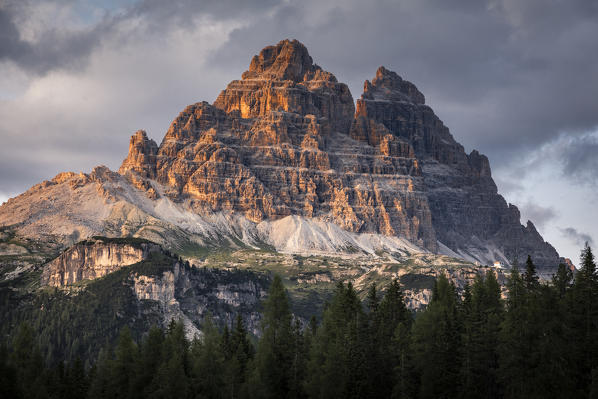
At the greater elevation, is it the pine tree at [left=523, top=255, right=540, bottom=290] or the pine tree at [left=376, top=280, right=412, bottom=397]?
the pine tree at [left=523, top=255, right=540, bottom=290]

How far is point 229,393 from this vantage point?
132 metres

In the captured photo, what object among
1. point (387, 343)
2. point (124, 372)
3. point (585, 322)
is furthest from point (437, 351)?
point (124, 372)

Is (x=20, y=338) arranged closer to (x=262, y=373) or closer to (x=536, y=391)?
(x=262, y=373)

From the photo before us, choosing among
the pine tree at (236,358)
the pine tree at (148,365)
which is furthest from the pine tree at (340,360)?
the pine tree at (148,365)

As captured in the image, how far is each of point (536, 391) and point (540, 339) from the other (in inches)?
311

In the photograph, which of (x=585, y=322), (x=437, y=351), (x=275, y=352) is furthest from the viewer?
(x=275, y=352)

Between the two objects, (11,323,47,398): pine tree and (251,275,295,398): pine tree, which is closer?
(251,275,295,398): pine tree

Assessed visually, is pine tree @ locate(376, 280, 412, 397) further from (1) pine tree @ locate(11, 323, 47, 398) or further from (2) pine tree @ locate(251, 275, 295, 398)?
(1) pine tree @ locate(11, 323, 47, 398)

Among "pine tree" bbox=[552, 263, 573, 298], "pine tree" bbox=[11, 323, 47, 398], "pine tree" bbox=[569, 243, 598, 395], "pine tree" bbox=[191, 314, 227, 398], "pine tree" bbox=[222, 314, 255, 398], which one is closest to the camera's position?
"pine tree" bbox=[569, 243, 598, 395]

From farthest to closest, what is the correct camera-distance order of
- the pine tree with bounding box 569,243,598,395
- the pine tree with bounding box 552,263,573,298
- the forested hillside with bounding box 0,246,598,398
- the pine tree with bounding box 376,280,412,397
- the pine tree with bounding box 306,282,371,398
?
the pine tree with bounding box 552,263,573,298
the pine tree with bounding box 376,280,412,397
the pine tree with bounding box 306,282,371,398
the forested hillside with bounding box 0,246,598,398
the pine tree with bounding box 569,243,598,395

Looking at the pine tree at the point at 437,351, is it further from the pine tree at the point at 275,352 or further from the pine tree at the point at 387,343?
the pine tree at the point at 275,352

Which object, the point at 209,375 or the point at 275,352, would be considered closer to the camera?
the point at 209,375

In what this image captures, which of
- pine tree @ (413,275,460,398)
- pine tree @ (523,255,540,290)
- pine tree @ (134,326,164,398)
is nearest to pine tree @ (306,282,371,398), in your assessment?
pine tree @ (413,275,460,398)

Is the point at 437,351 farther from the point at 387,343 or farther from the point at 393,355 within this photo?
the point at 387,343
